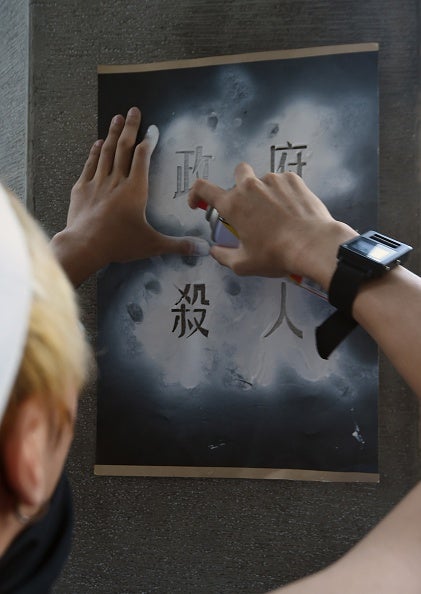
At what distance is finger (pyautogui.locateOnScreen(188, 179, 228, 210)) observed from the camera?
0.80 metres

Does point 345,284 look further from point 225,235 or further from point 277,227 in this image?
point 225,235

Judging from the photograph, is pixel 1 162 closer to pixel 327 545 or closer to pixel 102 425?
pixel 102 425

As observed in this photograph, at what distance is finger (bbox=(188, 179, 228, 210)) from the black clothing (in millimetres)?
431

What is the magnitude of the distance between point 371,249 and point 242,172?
0.79 ft

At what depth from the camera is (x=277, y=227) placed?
2.29 ft

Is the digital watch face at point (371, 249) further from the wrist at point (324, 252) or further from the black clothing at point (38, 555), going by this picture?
the black clothing at point (38, 555)

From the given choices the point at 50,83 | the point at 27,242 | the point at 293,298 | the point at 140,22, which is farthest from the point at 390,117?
the point at 27,242

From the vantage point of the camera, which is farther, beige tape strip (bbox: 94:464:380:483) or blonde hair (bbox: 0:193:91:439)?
beige tape strip (bbox: 94:464:380:483)

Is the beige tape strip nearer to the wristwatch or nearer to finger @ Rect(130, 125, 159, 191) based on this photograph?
the wristwatch

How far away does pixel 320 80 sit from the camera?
0.80 meters

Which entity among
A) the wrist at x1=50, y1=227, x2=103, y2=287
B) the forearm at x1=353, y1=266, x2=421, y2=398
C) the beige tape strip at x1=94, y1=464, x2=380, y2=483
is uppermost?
the wrist at x1=50, y1=227, x2=103, y2=287

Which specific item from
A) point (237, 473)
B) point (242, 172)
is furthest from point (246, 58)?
point (237, 473)

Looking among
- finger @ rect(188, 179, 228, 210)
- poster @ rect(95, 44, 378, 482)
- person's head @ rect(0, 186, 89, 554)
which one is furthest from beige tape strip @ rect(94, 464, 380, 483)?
person's head @ rect(0, 186, 89, 554)

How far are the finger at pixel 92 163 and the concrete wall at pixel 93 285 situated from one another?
0.02 metres
